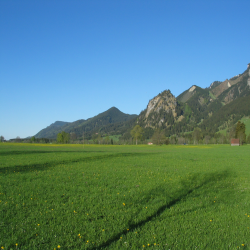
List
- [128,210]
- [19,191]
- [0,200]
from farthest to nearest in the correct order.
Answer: [19,191], [0,200], [128,210]

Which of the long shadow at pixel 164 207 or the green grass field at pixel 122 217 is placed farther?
the long shadow at pixel 164 207

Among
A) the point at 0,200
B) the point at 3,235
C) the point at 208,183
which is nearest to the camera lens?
the point at 3,235

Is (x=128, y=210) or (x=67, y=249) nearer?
(x=67, y=249)

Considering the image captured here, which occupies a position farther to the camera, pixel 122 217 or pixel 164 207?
pixel 164 207

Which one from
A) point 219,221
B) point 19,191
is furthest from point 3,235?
point 219,221

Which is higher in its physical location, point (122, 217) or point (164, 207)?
point (122, 217)

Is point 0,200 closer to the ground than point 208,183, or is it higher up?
higher up

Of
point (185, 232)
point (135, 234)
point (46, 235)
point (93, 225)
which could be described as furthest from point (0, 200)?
point (185, 232)

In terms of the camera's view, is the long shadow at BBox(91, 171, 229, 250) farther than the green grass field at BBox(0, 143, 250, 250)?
Yes

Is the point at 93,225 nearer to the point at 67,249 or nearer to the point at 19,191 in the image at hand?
the point at 67,249

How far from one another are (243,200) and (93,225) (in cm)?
810

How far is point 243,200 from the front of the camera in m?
10.5

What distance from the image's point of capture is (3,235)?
6.30 m

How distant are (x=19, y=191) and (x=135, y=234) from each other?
7764 mm
